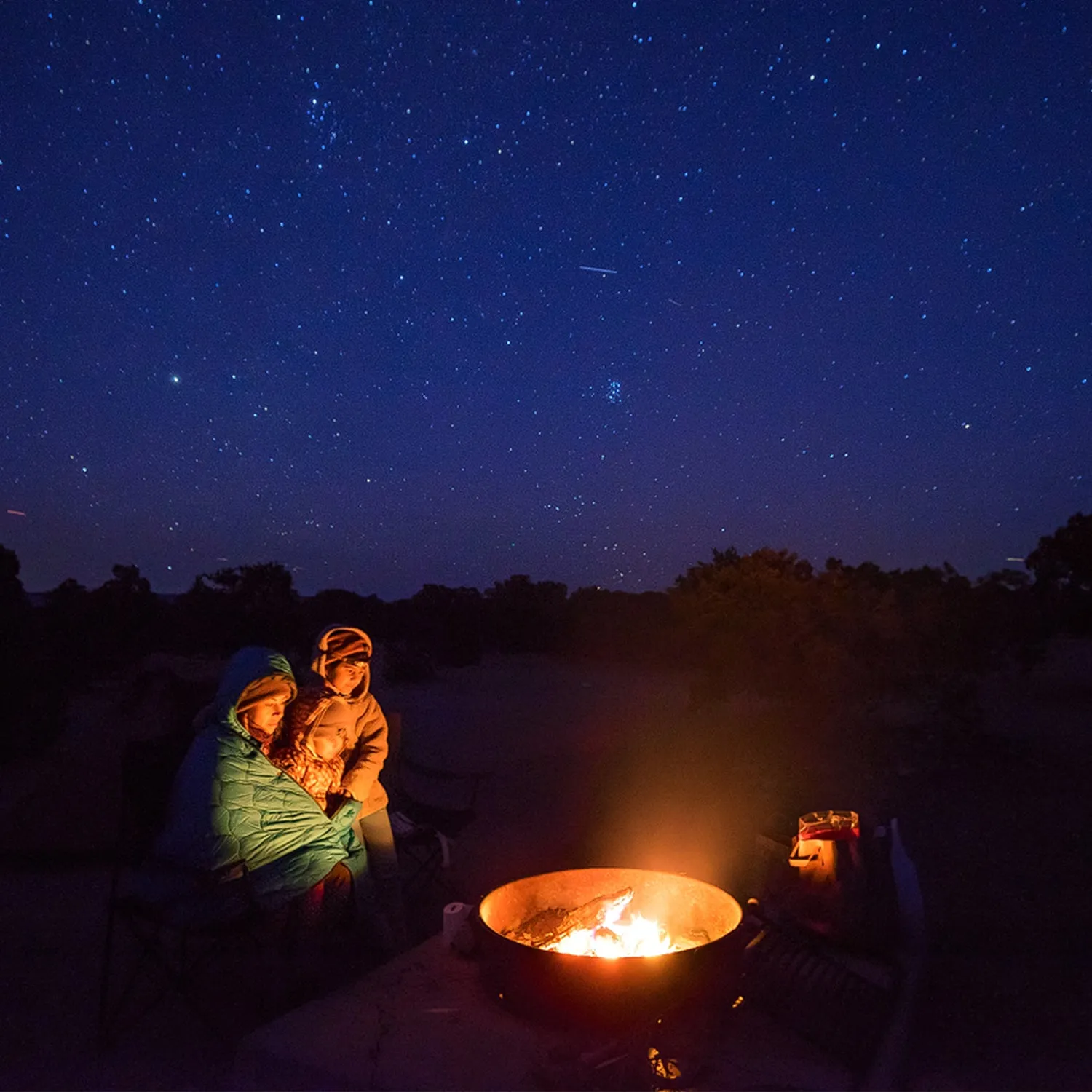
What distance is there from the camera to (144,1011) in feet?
9.36

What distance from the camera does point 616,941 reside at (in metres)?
2.81

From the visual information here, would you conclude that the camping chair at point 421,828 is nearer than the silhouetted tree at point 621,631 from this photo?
Yes

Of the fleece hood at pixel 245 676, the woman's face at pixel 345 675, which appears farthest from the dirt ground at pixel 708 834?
the woman's face at pixel 345 675

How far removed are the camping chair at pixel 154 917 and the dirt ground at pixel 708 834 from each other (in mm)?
102

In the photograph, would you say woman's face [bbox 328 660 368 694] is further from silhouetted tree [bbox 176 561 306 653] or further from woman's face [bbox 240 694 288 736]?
silhouetted tree [bbox 176 561 306 653]

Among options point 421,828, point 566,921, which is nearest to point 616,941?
point 566,921

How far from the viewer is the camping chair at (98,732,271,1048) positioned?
2.63m

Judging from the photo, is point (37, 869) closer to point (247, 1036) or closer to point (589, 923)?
point (247, 1036)

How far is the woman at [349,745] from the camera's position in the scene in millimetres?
3164

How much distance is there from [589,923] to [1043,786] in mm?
4668

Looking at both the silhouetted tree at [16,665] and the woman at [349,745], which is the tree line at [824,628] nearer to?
the silhouetted tree at [16,665]

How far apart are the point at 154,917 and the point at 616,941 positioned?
4.83ft

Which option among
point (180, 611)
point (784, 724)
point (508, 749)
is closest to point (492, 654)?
point (180, 611)

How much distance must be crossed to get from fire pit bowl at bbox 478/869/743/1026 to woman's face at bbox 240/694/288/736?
3.16ft
